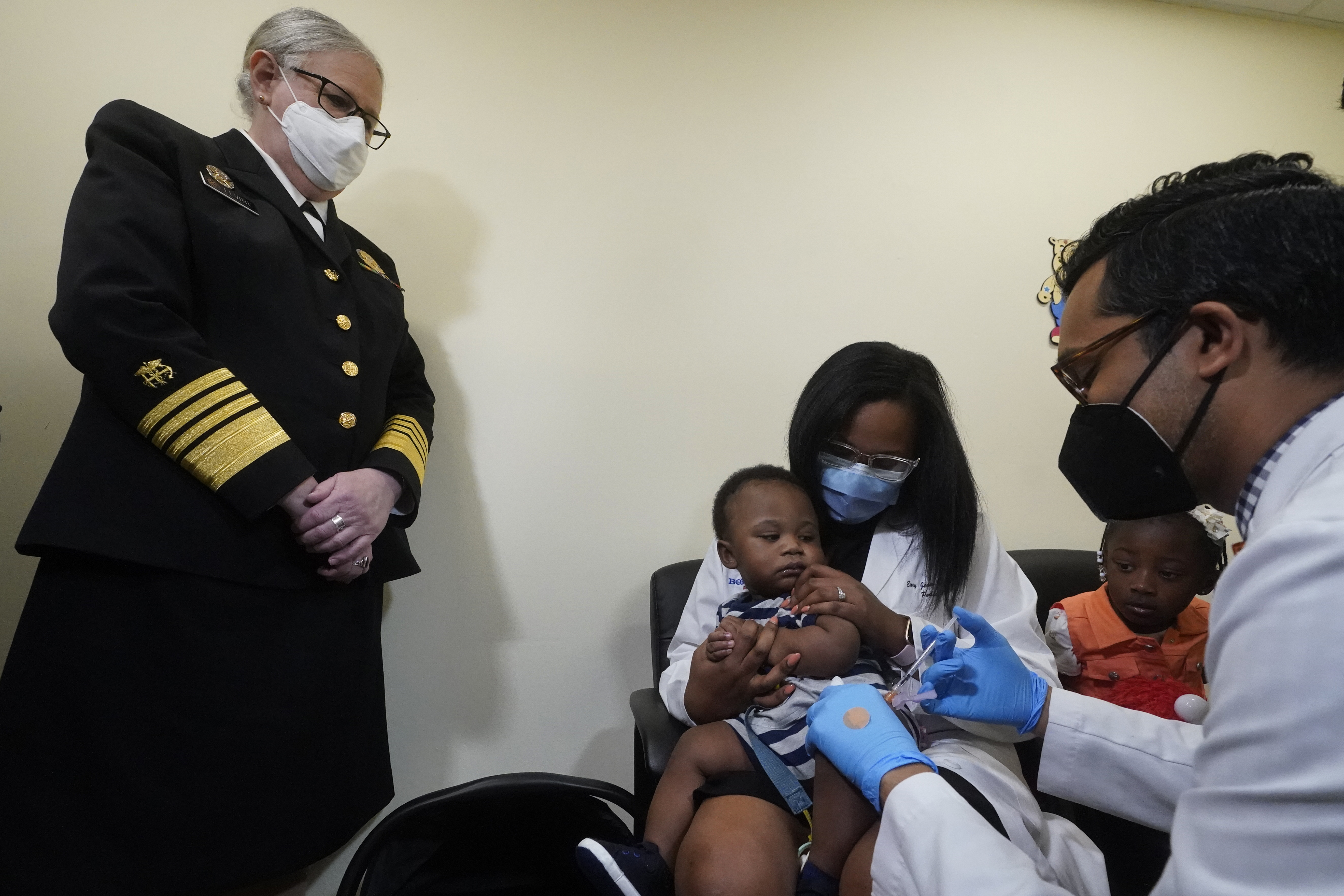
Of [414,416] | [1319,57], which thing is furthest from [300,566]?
[1319,57]

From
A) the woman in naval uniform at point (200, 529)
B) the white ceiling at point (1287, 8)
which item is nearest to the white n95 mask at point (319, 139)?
the woman in naval uniform at point (200, 529)

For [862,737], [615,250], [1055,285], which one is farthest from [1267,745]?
[1055,285]

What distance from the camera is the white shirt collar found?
5.00 ft

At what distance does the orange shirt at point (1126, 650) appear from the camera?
1770 millimetres

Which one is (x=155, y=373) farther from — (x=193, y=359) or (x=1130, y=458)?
(x=1130, y=458)

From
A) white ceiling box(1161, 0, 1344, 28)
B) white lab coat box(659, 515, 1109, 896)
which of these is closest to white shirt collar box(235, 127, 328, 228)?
white lab coat box(659, 515, 1109, 896)

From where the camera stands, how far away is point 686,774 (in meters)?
1.32

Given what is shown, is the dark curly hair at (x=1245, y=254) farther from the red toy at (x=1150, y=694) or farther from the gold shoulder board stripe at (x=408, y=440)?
the gold shoulder board stripe at (x=408, y=440)

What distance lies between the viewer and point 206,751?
1319 mm

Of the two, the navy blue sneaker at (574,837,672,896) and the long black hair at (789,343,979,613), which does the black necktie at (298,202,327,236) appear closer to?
the long black hair at (789,343,979,613)

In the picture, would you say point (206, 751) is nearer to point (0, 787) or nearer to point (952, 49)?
point (0, 787)

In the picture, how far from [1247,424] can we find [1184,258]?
8.4 inches

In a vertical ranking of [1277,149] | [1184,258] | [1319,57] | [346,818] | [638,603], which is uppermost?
[1319,57]

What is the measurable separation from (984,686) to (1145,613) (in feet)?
2.72
